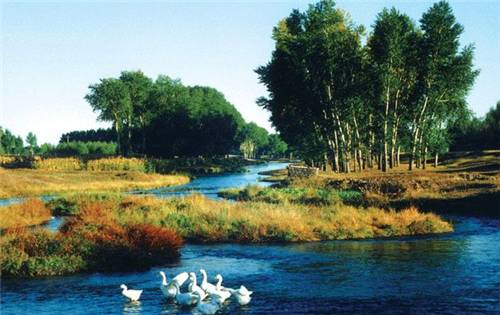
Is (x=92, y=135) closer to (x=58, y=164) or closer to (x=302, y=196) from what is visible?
(x=58, y=164)

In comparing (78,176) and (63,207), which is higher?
(78,176)

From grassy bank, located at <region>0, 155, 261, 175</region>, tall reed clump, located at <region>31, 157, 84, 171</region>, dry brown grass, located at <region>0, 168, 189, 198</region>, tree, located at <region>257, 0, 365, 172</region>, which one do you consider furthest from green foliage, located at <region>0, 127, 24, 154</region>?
tree, located at <region>257, 0, 365, 172</region>

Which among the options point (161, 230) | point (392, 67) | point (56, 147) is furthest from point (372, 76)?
point (56, 147)

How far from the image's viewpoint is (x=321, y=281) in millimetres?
21391

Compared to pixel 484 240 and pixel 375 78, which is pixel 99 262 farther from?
pixel 375 78

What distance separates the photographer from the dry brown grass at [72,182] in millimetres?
62312

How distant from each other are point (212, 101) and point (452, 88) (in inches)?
3979

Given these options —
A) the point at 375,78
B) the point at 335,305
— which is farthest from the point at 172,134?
the point at 335,305

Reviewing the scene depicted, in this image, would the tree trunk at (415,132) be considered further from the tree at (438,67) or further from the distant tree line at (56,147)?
the distant tree line at (56,147)

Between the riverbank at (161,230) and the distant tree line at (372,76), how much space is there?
2264 cm

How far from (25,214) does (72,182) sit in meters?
31.8

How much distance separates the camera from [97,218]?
31.8m

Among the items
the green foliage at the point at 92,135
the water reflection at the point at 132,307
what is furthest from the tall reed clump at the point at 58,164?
the green foliage at the point at 92,135

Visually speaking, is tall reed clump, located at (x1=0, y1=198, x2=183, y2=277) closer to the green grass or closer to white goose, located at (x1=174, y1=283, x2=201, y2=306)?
white goose, located at (x1=174, y1=283, x2=201, y2=306)
